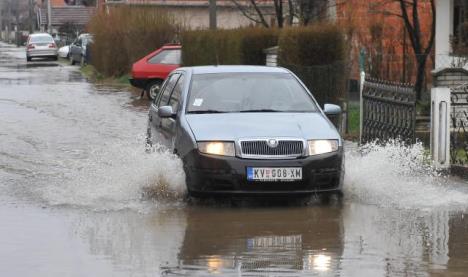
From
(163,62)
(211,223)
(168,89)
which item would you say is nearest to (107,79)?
(163,62)

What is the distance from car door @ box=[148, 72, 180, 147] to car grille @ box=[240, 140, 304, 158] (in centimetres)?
156

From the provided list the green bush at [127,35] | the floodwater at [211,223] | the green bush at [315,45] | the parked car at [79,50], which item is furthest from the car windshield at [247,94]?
the parked car at [79,50]

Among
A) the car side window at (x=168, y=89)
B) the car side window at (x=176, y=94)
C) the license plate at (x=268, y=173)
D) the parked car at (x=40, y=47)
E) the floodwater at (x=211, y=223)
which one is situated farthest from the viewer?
the parked car at (x=40, y=47)

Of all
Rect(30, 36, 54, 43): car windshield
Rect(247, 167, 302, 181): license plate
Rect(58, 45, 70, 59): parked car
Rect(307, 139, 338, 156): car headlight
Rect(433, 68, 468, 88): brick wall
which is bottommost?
Rect(58, 45, 70, 59): parked car

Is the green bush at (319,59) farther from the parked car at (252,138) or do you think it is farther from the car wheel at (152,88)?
the car wheel at (152,88)

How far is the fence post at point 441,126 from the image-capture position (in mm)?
12250

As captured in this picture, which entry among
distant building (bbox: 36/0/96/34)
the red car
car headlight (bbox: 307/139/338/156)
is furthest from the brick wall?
distant building (bbox: 36/0/96/34)

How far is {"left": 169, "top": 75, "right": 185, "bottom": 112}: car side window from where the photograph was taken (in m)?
11.2

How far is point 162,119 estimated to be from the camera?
38.1 ft

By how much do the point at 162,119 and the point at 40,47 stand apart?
150 feet

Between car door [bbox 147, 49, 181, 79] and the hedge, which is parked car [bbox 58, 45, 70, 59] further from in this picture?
the hedge

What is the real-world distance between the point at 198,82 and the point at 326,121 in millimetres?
1640

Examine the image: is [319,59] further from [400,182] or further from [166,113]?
[166,113]

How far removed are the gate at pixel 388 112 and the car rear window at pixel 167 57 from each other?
41.2 feet
